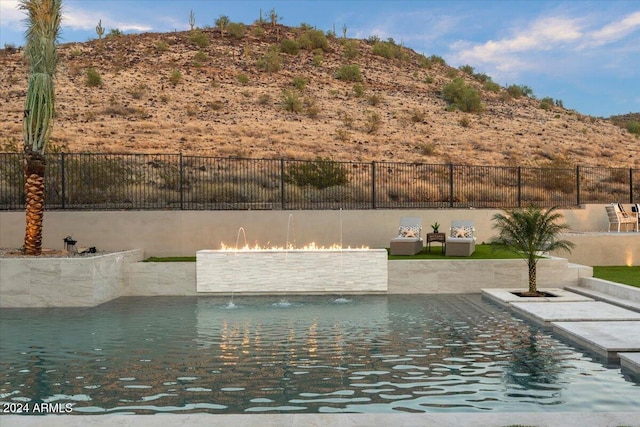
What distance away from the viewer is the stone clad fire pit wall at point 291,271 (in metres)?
16.1

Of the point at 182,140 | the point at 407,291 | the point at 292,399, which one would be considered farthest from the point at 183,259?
the point at 182,140

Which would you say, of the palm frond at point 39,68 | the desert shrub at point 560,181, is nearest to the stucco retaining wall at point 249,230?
the palm frond at point 39,68

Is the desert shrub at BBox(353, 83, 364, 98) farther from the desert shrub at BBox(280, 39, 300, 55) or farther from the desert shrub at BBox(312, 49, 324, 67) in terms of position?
the desert shrub at BBox(280, 39, 300, 55)

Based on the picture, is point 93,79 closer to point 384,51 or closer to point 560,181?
point 384,51

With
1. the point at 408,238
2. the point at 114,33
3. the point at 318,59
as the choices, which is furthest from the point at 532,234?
the point at 114,33

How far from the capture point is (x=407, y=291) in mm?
16234

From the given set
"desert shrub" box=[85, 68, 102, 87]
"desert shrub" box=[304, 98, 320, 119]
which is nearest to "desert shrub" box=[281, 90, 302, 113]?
A: "desert shrub" box=[304, 98, 320, 119]

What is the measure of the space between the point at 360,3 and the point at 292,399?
135 ft

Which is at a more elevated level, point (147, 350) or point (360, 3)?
point (360, 3)

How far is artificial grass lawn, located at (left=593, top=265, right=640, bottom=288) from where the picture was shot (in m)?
15.2

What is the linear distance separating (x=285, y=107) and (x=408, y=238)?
30710mm

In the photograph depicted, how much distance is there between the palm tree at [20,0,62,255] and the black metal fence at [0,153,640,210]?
2.86 m

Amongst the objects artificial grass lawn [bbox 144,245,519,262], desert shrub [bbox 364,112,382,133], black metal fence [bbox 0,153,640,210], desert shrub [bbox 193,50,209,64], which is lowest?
artificial grass lawn [bbox 144,245,519,262]

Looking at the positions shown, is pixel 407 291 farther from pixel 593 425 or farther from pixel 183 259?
pixel 593 425
